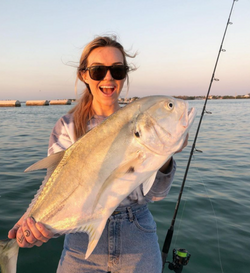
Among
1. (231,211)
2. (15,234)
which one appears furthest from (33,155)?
(15,234)

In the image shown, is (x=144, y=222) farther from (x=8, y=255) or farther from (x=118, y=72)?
(x=118, y=72)

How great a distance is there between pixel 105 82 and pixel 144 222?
5.30ft

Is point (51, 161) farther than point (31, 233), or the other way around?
point (51, 161)

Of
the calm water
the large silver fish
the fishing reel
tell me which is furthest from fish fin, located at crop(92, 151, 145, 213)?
the calm water

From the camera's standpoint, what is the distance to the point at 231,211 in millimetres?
5812

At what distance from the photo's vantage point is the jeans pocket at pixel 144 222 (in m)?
2.39

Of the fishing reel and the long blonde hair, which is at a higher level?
the long blonde hair

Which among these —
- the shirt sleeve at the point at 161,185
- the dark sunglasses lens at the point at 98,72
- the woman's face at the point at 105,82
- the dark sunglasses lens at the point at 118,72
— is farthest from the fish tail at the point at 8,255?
the dark sunglasses lens at the point at 118,72

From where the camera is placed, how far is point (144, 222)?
244 cm

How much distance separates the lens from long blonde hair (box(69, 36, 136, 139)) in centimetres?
272

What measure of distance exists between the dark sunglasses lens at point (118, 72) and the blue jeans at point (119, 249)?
148 cm

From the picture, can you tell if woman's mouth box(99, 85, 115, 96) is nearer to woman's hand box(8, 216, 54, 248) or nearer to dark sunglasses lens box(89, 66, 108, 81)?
dark sunglasses lens box(89, 66, 108, 81)

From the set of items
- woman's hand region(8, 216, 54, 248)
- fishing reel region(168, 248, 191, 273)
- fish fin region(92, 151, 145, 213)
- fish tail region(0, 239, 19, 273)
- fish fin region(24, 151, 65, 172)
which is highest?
fish fin region(92, 151, 145, 213)

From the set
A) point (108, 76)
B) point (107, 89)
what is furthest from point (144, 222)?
point (108, 76)
